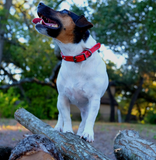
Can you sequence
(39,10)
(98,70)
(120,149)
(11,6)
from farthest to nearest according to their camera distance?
(11,6)
(120,149)
(98,70)
(39,10)

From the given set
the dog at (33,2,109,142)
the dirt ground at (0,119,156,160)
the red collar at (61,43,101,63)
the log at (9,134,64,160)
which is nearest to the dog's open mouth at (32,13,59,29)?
the dog at (33,2,109,142)

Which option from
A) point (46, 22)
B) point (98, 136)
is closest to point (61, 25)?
point (46, 22)

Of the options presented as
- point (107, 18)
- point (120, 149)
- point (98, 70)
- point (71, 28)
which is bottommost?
point (120, 149)

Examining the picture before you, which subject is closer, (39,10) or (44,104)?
(39,10)

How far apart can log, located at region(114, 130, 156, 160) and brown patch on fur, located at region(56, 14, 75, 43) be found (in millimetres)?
1836

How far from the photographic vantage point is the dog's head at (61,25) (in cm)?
236

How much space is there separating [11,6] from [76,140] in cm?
1478

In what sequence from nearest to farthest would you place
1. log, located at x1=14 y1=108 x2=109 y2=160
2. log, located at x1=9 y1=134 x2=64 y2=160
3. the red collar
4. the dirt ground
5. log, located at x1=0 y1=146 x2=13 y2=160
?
log, located at x1=9 y1=134 x2=64 y2=160, log, located at x1=14 y1=108 x2=109 y2=160, the red collar, log, located at x1=0 y1=146 x2=13 y2=160, the dirt ground

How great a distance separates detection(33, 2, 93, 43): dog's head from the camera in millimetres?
2359

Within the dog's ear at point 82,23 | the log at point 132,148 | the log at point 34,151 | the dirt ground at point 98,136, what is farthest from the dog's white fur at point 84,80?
the dirt ground at point 98,136

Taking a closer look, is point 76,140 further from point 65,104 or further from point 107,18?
point 107,18

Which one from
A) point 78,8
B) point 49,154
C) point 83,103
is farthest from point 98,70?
point 78,8

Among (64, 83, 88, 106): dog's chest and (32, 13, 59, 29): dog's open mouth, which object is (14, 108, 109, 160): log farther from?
(32, 13, 59, 29): dog's open mouth

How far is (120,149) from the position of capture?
315 centimetres
